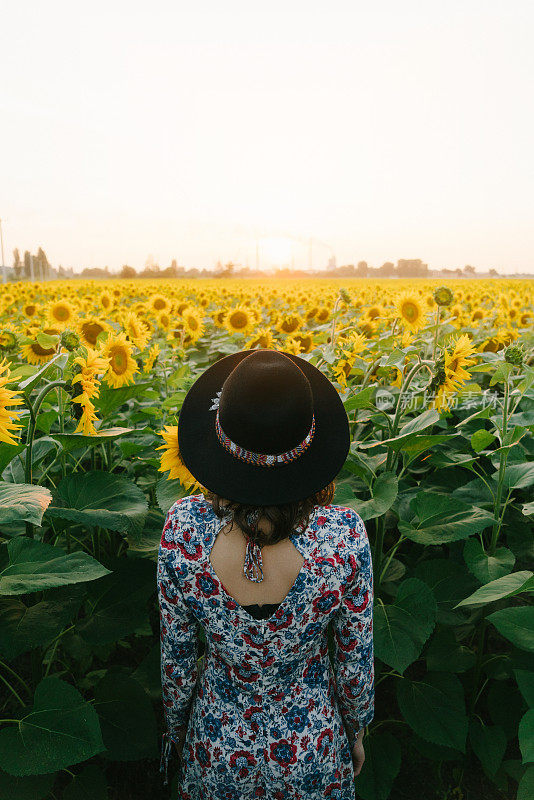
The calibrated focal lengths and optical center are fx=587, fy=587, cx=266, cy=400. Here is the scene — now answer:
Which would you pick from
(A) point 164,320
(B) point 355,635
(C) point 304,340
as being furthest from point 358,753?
(A) point 164,320

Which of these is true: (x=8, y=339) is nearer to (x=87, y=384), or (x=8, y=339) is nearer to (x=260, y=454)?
(x=87, y=384)

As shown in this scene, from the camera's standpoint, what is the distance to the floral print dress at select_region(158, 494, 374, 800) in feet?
5.05

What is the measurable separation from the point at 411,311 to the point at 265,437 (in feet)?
11.4

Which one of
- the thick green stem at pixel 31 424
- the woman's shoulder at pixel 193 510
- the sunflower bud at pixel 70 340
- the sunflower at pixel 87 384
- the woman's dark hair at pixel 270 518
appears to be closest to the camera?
the woman's dark hair at pixel 270 518

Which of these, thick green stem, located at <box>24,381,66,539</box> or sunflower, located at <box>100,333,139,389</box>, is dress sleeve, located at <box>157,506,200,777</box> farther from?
sunflower, located at <box>100,333,139,389</box>

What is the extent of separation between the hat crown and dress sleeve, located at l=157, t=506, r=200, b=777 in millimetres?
386

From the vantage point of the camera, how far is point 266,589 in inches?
59.7

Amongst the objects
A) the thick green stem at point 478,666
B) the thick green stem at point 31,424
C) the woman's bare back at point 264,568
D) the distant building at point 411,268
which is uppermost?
the distant building at point 411,268

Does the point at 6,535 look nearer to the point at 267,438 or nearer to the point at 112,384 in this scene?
the point at 112,384

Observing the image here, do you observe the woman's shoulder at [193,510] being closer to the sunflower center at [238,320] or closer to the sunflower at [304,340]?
the sunflower at [304,340]

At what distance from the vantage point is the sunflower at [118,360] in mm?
3148

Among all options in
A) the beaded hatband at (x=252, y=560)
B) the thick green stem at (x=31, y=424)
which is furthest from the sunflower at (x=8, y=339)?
the beaded hatband at (x=252, y=560)

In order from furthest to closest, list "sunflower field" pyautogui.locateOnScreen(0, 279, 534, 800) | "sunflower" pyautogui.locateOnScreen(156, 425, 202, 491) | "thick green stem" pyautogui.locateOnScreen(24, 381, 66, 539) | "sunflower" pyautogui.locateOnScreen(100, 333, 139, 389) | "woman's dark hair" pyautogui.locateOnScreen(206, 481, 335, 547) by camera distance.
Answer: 1. "sunflower" pyautogui.locateOnScreen(100, 333, 139, 389)
2. "sunflower" pyautogui.locateOnScreen(156, 425, 202, 491)
3. "thick green stem" pyautogui.locateOnScreen(24, 381, 66, 539)
4. "sunflower field" pyautogui.locateOnScreen(0, 279, 534, 800)
5. "woman's dark hair" pyautogui.locateOnScreen(206, 481, 335, 547)

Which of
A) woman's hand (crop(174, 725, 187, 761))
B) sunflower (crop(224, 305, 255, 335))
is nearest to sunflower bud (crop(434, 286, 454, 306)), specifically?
woman's hand (crop(174, 725, 187, 761))
